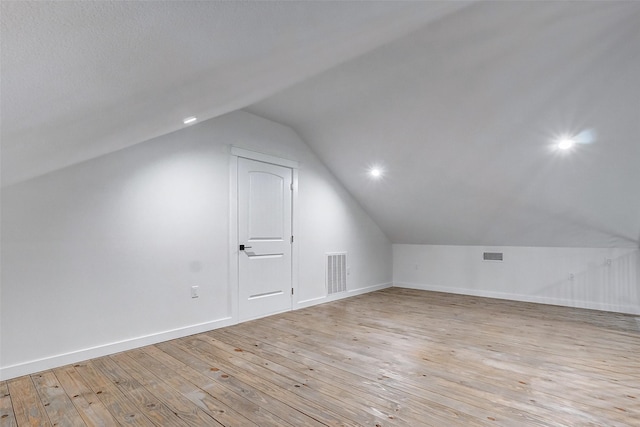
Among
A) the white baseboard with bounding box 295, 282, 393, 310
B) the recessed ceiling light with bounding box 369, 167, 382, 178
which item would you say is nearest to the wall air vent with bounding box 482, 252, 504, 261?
the white baseboard with bounding box 295, 282, 393, 310

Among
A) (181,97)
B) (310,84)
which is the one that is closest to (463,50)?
(310,84)

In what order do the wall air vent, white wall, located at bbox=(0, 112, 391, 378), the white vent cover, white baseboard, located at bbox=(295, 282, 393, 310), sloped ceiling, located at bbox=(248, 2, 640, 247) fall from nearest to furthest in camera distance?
sloped ceiling, located at bbox=(248, 2, 640, 247), white wall, located at bbox=(0, 112, 391, 378), white baseboard, located at bbox=(295, 282, 393, 310), the white vent cover, the wall air vent

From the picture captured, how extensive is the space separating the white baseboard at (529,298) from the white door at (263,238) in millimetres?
2919

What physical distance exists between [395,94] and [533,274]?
3737 mm

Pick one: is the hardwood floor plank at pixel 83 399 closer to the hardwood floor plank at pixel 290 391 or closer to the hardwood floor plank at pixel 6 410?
the hardwood floor plank at pixel 6 410

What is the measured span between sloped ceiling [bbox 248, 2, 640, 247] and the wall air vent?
0.65 feet

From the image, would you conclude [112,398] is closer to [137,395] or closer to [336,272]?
[137,395]

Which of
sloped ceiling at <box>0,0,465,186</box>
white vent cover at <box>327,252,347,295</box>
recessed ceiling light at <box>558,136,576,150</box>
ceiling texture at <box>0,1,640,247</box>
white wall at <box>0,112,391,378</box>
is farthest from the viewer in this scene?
white vent cover at <box>327,252,347,295</box>

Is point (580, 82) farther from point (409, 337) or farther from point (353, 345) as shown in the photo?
point (353, 345)

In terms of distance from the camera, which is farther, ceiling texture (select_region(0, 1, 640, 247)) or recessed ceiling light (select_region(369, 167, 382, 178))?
recessed ceiling light (select_region(369, 167, 382, 178))

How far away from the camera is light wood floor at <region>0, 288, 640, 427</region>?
6.63ft

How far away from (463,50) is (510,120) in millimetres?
1064

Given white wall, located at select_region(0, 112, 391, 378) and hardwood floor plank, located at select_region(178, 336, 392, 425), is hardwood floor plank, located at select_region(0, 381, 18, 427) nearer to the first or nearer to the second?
white wall, located at select_region(0, 112, 391, 378)

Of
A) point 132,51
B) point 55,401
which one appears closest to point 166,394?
point 55,401
